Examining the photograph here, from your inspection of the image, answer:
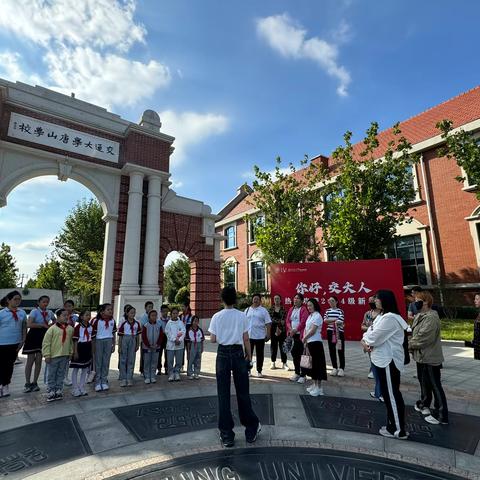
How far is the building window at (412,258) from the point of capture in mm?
15711

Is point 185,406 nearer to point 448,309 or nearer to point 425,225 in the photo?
point 448,309

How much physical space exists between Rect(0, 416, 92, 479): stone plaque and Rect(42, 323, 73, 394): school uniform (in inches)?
41.0

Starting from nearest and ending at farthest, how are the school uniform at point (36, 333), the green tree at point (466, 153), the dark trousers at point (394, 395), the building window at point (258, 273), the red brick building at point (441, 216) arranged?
the dark trousers at point (394, 395) → the school uniform at point (36, 333) → the green tree at point (466, 153) → the red brick building at point (441, 216) → the building window at point (258, 273)

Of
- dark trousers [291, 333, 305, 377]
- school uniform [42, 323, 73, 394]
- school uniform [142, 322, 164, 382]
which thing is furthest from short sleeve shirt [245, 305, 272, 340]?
school uniform [42, 323, 73, 394]

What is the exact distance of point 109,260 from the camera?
1099 cm

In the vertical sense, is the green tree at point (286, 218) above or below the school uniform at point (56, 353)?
above

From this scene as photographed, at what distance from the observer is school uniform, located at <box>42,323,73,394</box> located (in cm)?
509

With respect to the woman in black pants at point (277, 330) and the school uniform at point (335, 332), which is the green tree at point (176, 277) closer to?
the woman in black pants at point (277, 330)

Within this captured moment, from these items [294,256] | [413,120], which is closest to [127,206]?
[294,256]

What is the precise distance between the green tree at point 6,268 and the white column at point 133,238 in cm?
3166

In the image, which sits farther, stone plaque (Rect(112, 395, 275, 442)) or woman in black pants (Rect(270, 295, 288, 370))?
woman in black pants (Rect(270, 295, 288, 370))

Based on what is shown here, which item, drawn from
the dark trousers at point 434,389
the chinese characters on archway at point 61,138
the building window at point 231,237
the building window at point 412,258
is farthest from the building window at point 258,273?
the dark trousers at point 434,389

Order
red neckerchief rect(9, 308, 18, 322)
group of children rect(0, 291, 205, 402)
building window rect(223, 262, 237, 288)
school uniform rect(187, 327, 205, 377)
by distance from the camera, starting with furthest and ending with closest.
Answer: building window rect(223, 262, 237, 288) < school uniform rect(187, 327, 205, 377) < red neckerchief rect(9, 308, 18, 322) < group of children rect(0, 291, 205, 402)

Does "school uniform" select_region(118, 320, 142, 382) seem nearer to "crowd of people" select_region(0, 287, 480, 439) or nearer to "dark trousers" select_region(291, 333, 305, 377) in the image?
"crowd of people" select_region(0, 287, 480, 439)
